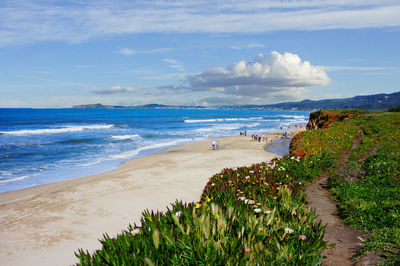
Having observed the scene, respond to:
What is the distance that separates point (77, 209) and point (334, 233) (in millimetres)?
10101

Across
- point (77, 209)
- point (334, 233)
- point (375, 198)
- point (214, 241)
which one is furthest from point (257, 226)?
point (77, 209)

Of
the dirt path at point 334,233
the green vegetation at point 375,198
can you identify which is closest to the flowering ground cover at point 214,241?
the dirt path at point 334,233

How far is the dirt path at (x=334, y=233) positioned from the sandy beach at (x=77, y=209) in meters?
5.39

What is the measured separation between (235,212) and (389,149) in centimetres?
1106

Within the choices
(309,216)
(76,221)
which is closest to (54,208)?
(76,221)

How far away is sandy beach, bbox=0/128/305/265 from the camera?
26.1 feet

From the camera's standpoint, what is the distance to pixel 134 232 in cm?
437

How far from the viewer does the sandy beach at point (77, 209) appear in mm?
7957

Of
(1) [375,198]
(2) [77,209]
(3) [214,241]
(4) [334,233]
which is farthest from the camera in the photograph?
(2) [77,209]

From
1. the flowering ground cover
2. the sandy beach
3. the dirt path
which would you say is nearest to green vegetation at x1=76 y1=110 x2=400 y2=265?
the flowering ground cover

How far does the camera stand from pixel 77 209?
433 inches

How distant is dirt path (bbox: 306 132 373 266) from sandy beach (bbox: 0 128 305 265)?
5385 millimetres

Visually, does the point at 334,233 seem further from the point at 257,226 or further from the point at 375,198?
the point at 257,226

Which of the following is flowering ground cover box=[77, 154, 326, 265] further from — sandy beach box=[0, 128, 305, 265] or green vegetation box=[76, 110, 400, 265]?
sandy beach box=[0, 128, 305, 265]
